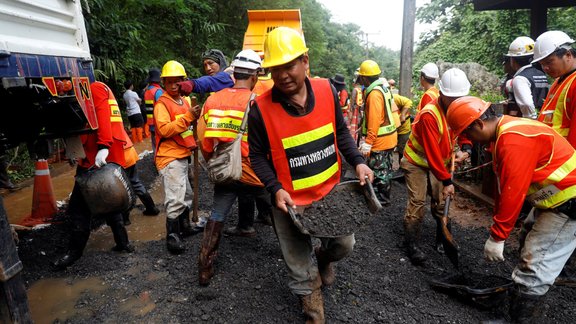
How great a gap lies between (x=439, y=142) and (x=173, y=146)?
2.59m

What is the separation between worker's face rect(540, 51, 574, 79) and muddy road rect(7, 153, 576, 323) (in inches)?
66.3

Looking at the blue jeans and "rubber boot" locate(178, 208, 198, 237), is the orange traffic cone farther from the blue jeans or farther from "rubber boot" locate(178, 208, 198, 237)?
the blue jeans

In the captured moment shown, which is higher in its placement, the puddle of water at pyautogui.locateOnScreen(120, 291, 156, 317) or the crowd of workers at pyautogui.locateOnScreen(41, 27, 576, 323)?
the crowd of workers at pyautogui.locateOnScreen(41, 27, 576, 323)

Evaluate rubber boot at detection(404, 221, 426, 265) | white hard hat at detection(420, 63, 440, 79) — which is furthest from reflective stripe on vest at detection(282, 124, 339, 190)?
white hard hat at detection(420, 63, 440, 79)

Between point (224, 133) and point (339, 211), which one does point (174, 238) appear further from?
point (339, 211)

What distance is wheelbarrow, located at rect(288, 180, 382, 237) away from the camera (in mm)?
2361

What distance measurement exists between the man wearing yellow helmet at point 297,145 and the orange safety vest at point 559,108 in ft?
6.21

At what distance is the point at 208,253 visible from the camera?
10.6ft

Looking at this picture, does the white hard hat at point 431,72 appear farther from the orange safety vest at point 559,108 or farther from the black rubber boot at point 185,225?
the black rubber boot at point 185,225

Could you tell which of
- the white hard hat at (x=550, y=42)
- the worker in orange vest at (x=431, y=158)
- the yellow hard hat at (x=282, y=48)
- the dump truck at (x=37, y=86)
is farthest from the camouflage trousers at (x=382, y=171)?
the dump truck at (x=37, y=86)

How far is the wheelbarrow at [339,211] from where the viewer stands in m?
2.36

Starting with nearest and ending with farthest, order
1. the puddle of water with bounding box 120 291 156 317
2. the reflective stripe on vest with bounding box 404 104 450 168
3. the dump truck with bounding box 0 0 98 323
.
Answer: the dump truck with bounding box 0 0 98 323, the puddle of water with bounding box 120 291 156 317, the reflective stripe on vest with bounding box 404 104 450 168

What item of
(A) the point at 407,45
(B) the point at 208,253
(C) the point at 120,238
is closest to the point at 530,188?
(B) the point at 208,253

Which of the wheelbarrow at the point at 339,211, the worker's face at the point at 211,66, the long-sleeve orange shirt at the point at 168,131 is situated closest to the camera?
the wheelbarrow at the point at 339,211
